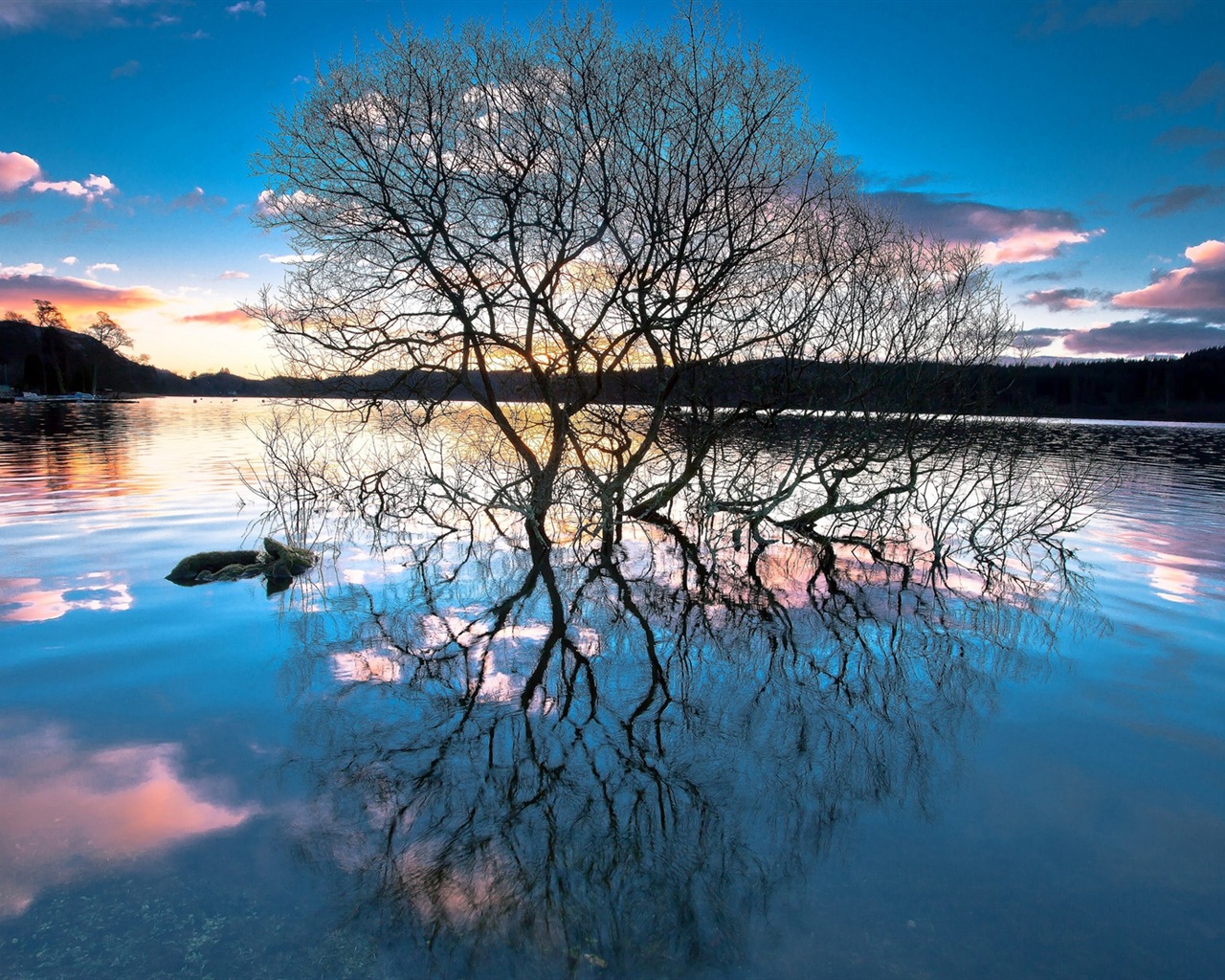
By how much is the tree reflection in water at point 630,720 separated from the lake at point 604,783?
36 mm

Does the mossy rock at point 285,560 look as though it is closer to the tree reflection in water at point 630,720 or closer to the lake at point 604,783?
the lake at point 604,783

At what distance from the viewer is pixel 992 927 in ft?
13.9

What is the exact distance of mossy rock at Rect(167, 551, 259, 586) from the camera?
12.2 m

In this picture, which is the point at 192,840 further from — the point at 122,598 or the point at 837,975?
the point at 122,598

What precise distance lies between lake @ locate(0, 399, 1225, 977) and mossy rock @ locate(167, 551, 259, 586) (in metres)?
1.03

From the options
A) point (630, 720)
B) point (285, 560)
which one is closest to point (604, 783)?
point (630, 720)

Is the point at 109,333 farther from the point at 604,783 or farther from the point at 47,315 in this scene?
the point at 604,783

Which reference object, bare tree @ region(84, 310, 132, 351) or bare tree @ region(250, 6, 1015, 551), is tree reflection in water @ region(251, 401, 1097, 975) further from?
bare tree @ region(84, 310, 132, 351)

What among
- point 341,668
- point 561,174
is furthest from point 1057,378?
point 341,668

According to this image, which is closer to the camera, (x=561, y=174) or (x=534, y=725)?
(x=534, y=725)

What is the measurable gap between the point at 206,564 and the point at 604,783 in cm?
987

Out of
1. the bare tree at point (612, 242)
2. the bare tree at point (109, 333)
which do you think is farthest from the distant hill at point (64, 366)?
the bare tree at point (612, 242)

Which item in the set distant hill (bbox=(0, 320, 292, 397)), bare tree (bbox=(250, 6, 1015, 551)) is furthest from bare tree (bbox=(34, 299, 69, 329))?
bare tree (bbox=(250, 6, 1015, 551))

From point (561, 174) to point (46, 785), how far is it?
474 inches
